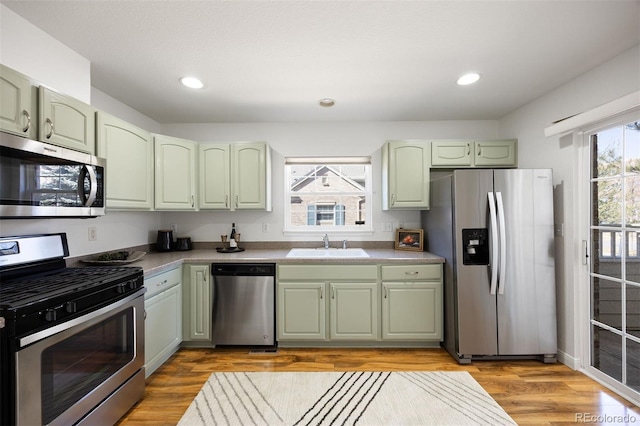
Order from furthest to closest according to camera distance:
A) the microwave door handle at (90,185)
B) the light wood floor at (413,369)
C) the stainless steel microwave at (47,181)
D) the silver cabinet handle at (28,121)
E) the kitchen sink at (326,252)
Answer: the kitchen sink at (326,252) < the light wood floor at (413,369) < the microwave door handle at (90,185) < the silver cabinet handle at (28,121) < the stainless steel microwave at (47,181)

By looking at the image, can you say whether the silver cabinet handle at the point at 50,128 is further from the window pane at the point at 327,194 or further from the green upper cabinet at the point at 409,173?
the green upper cabinet at the point at 409,173

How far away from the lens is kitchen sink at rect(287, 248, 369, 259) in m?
2.98

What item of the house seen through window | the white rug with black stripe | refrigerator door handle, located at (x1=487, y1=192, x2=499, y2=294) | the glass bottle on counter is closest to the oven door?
the white rug with black stripe

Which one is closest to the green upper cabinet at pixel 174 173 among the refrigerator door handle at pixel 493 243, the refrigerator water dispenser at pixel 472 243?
the refrigerator water dispenser at pixel 472 243

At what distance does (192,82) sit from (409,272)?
8.38 ft

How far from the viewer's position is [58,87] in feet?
6.14

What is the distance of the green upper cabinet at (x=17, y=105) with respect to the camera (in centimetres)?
141

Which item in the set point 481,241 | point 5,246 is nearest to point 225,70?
→ point 5,246

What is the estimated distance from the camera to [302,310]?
2771mm

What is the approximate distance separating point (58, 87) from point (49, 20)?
387mm

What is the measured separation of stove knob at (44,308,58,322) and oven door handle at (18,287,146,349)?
0.04 meters

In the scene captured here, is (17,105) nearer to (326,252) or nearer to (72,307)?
(72,307)

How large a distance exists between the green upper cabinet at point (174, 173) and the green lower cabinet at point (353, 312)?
174cm

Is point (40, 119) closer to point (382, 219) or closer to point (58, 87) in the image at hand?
A: point (58, 87)
